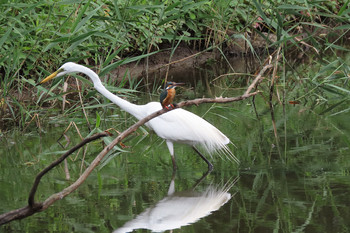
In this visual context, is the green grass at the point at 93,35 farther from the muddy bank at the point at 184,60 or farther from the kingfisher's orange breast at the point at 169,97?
the kingfisher's orange breast at the point at 169,97

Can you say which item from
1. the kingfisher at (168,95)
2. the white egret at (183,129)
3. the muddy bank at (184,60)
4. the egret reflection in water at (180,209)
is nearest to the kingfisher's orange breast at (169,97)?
the kingfisher at (168,95)

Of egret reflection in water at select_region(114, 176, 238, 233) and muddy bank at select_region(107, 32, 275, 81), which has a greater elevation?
muddy bank at select_region(107, 32, 275, 81)

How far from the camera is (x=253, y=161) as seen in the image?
5.40 metres

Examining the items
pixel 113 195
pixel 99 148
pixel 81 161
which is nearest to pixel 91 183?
pixel 113 195

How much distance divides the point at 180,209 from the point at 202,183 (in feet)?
2.22

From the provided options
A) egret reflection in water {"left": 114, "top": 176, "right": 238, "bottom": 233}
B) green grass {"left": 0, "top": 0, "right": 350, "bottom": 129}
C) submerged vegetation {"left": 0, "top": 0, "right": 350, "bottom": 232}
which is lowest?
egret reflection in water {"left": 114, "top": 176, "right": 238, "bottom": 233}

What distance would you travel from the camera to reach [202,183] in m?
4.94

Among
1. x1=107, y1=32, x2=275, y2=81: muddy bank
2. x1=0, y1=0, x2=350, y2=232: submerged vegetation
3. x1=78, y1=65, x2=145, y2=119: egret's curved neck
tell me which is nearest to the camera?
x1=0, y1=0, x2=350, y2=232: submerged vegetation

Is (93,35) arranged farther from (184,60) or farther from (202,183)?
(184,60)

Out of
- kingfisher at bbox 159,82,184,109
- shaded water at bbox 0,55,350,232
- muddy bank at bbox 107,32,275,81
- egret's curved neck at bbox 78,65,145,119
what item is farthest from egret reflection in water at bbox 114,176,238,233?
muddy bank at bbox 107,32,275,81

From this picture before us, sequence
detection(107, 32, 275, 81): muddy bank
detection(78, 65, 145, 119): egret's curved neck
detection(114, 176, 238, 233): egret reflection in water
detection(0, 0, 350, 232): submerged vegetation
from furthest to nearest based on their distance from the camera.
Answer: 1. detection(107, 32, 275, 81): muddy bank
2. detection(78, 65, 145, 119): egret's curved neck
3. detection(0, 0, 350, 232): submerged vegetation
4. detection(114, 176, 238, 233): egret reflection in water

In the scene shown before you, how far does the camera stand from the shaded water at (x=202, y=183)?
3947 mm

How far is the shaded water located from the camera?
13.0 ft

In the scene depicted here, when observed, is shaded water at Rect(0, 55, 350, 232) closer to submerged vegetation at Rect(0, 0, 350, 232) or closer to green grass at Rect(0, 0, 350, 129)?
submerged vegetation at Rect(0, 0, 350, 232)
